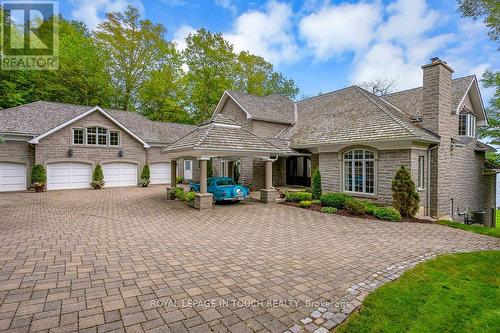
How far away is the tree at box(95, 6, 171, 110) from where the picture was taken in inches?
1215

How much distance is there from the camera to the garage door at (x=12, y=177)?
18531mm

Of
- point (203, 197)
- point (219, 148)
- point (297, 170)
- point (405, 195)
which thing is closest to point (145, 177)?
point (203, 197)

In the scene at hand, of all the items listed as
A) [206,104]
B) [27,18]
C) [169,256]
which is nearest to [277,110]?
[206,104]

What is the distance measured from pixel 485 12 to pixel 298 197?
1067cm

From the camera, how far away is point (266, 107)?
72.1 feet

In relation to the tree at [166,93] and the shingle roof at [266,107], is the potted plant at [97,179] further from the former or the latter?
the tree at [166,93]

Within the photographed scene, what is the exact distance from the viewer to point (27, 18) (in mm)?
27688

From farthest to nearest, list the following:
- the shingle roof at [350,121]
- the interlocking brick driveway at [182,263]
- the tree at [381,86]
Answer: the tree at [381,86] < the shingle roof at [350,121] < the interlocking brick driveway at [182,263]

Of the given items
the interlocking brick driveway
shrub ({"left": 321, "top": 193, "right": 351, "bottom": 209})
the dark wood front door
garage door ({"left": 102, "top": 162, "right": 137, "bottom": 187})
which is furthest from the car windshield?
garage door ({"left": 102, "top": 162, "right": 137, "bottom": 187})

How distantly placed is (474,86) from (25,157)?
31.7 metres

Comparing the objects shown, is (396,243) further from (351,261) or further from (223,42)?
(223,42)

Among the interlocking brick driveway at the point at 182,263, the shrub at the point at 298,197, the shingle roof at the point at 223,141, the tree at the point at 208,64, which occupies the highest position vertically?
the tree at the point at 208,64

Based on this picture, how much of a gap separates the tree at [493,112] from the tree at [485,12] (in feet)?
63.2

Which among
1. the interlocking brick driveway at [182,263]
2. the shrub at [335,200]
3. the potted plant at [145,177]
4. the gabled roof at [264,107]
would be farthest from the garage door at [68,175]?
the shrub at [335,200]
